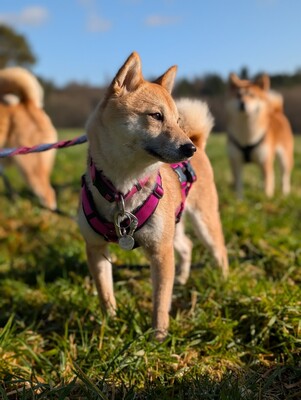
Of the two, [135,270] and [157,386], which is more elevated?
[157,386]

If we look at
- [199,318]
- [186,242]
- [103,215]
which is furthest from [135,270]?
[103,215]

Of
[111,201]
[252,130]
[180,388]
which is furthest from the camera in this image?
[252,130]

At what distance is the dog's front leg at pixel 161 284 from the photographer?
2.64 meters

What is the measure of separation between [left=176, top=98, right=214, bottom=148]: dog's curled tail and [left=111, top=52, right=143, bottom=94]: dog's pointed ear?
0.67 meters

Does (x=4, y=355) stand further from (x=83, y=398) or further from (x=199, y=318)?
(x=199, y=318)

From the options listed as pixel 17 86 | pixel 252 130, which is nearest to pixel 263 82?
pixel 252 130

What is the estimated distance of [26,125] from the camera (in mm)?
5727

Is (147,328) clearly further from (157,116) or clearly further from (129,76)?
(129,76)

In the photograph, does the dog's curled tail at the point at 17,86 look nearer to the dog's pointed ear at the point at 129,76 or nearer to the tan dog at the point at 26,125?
the tan dog at the point at 26,125

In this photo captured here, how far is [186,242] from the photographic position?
152 inches

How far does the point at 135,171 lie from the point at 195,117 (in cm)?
95

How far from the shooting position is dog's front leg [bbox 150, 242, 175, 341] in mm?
2645

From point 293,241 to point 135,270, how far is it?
1.53 m

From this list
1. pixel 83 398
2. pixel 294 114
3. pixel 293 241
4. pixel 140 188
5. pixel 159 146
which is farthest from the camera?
pixel 294 114
